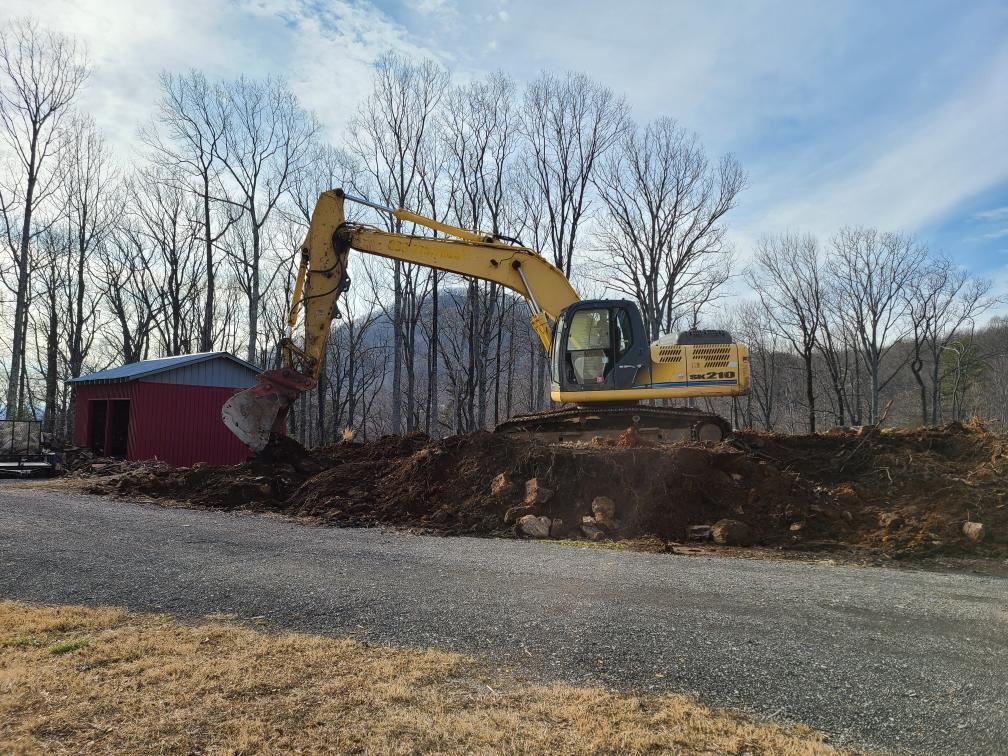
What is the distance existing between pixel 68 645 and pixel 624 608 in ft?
13.2

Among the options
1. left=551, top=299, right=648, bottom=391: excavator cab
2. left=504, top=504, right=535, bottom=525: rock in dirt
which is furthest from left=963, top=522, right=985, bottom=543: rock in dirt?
left=551, top=299, right=648, bottom=391: excavator cab

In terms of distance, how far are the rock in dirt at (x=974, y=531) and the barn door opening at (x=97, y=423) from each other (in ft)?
76.4

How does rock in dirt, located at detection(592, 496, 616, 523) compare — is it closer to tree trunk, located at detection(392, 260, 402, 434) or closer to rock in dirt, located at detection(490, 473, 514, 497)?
rock in dirt, located at detection(490, 473, 514, 497)

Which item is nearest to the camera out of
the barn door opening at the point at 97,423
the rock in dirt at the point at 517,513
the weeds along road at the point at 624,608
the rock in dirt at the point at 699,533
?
the weeds along road at the point at 624,608

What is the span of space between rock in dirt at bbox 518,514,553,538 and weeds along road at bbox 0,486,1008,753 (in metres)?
0.75

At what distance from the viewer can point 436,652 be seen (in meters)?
4.40

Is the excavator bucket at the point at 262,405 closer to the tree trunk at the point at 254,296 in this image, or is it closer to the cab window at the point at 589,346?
the cab window at the point at 589,346

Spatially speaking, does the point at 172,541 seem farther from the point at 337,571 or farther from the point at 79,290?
the point at 79,290

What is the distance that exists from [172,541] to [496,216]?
2557cm

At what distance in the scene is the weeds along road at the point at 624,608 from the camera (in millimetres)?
3820

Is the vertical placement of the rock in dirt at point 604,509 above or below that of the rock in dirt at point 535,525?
above

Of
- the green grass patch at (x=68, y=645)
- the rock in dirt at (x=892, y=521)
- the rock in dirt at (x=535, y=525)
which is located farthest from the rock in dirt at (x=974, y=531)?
the green grass patch at (x=68, y=645)

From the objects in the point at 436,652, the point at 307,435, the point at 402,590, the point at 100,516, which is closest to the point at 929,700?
the point at 436,652

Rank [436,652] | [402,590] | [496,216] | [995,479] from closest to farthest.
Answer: [436,652], [402,590], [995,479], [496,216]
